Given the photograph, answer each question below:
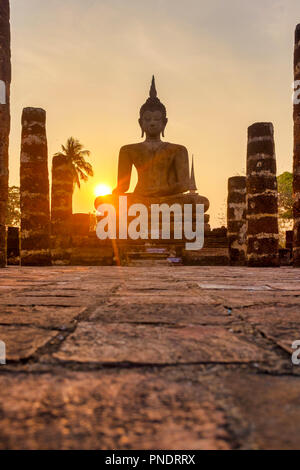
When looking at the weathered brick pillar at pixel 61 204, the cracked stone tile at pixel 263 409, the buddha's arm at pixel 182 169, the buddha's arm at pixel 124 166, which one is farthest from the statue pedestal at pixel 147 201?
the cracked stone tile at pixel 263 409

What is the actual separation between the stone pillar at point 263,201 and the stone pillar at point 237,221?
2646 mm

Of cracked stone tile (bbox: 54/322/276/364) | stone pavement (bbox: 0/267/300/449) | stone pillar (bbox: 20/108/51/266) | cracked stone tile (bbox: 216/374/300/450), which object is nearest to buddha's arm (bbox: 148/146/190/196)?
stone pillar (bbox: 20/108/51/266)

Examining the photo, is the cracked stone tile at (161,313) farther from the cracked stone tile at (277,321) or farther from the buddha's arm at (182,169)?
the buddha's arm at (182,169)

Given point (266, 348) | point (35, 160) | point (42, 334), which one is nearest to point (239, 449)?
point (266, 348)

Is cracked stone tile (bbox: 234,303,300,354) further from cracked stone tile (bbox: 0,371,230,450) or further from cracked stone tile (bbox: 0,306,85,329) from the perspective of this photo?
cracked stone tile (bbox: 0,306,85,329)

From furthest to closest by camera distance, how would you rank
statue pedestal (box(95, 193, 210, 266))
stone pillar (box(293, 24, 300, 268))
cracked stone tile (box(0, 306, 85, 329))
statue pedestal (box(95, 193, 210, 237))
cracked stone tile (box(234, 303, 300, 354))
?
1. statue pedestal (box(95, 193, 210, 237))
2. statue pedestal (box(95, 193, 210, 266))
3. stone pillar (box(293, 24, 300, 268))
4. cracked stone tile (box(0, 306, 85, 329))
5. cracked stone tile (box(234, 303, 300, 354))

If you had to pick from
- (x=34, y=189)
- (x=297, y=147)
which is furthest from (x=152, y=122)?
(x=297, y=147)

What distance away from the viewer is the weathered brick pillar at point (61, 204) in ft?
34.8

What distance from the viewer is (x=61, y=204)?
11.0 m

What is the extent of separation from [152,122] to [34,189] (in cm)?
470

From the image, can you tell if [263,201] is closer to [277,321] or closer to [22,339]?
[277,321]

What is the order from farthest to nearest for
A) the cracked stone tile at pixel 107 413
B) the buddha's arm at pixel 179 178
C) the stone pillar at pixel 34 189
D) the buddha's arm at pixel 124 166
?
the buddha's arm at pixel 124 166 → the buddha's arm at pixel 179 178 → the stone pillar at pixel 34 189 → the cracked stone tile at pixel 107 413

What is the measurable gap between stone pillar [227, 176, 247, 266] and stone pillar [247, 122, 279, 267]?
265 centimetres

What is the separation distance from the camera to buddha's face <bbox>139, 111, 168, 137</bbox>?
10883 mm
